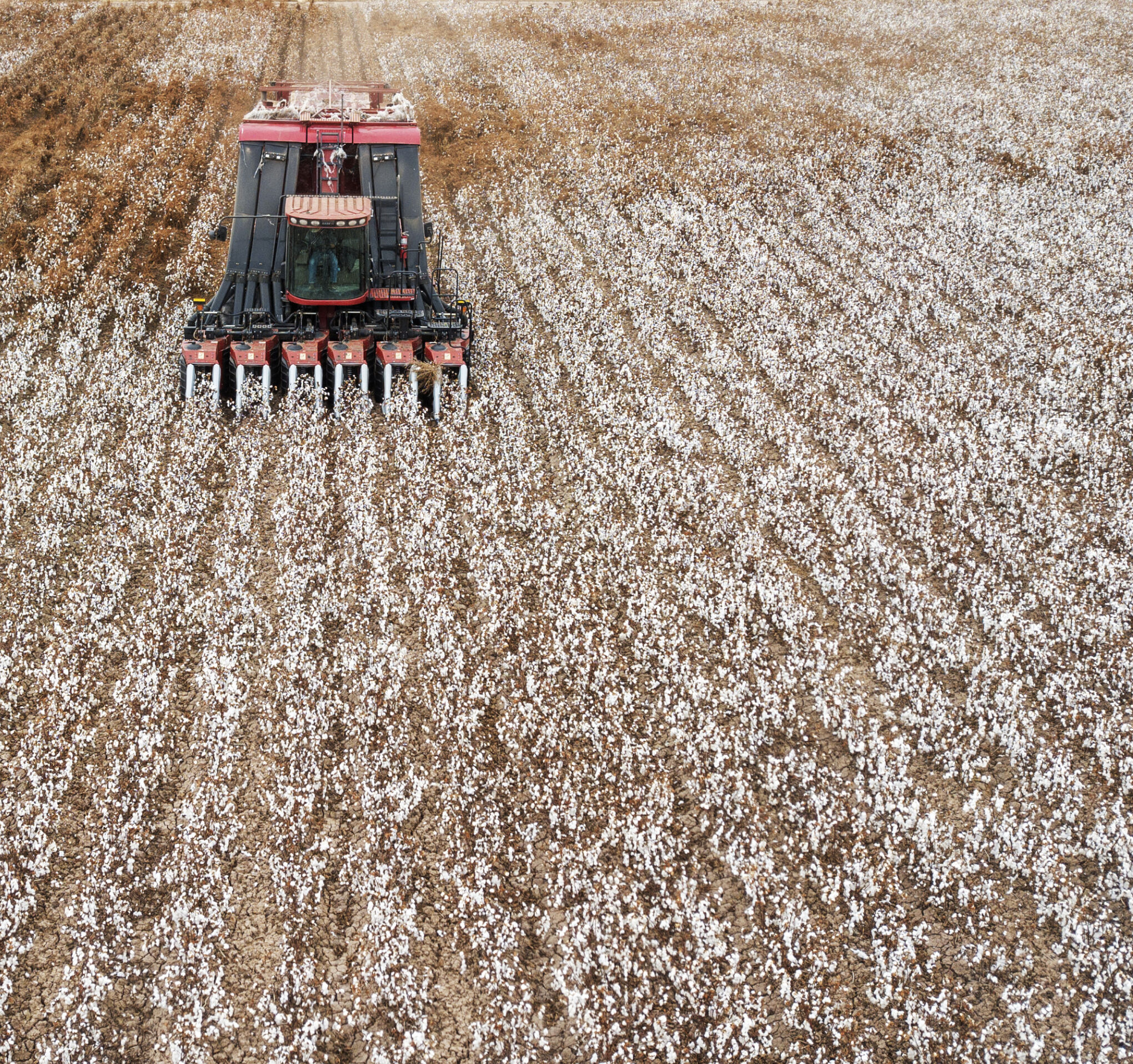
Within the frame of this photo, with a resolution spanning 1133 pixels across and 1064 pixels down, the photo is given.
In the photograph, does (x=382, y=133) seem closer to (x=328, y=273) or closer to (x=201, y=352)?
(x=328, y=273)

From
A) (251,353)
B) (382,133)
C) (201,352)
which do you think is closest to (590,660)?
(251,353)

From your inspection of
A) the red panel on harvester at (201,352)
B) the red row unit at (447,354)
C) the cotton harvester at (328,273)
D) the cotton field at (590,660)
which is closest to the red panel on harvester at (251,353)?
the cotton harvester at (328,273)

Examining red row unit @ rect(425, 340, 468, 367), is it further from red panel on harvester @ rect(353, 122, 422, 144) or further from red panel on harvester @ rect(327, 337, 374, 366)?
red panel on harvester @ rect(353, 122, 422, 144)

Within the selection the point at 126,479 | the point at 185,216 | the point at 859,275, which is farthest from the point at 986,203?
the point at 126,479

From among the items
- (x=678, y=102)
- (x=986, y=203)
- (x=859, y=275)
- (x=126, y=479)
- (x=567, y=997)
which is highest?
(x=678, y=102)

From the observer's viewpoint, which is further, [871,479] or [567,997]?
[871,479]

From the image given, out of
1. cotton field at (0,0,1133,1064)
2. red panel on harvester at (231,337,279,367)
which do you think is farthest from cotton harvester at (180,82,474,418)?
cotton field at (0,0,1133,1064)

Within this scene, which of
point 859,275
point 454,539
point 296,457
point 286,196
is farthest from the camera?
point 859,275

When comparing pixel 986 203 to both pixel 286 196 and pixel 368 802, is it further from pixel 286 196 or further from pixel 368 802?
pixel 368 802
